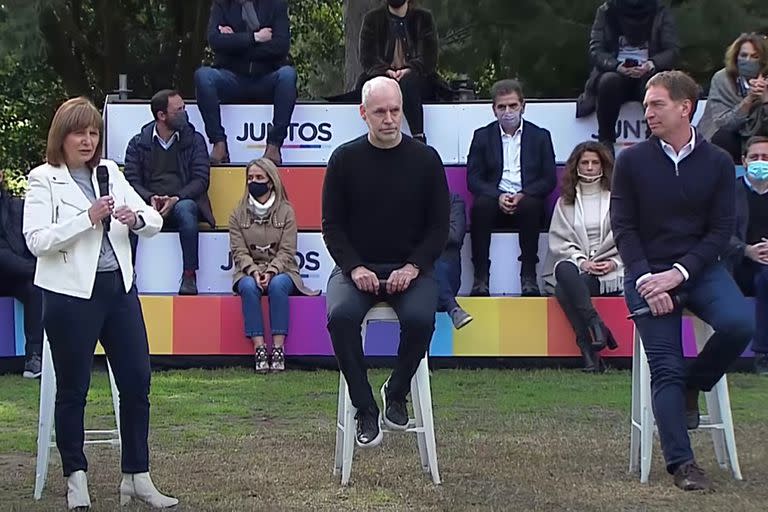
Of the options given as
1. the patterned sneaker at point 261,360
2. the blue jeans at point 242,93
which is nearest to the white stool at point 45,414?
the patterned sneaker at point 261,360

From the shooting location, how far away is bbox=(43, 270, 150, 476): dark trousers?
4.40 metres

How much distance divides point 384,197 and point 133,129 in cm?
459

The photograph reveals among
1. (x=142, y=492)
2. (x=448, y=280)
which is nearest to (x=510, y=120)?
(x=448, y=280)

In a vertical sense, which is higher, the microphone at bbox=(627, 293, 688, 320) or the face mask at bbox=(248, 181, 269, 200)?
the face mask at bbox=(248, 181, 269, 200)

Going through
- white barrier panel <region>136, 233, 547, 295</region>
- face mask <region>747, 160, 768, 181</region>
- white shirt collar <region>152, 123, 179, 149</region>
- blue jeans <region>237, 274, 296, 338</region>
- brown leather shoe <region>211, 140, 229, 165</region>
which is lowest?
blue jeans <region>237, 274, 296, 338</region>

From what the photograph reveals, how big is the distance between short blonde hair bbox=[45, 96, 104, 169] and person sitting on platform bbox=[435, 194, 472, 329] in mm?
3543

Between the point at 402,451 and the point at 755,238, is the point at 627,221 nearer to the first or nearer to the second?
the point at 402,451

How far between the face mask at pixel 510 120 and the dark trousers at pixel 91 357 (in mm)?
4534

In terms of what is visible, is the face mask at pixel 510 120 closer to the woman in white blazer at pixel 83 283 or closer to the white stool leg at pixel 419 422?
the white stool leg at pixel 419 422

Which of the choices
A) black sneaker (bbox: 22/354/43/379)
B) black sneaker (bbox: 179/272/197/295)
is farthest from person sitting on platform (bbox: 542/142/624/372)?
black sneaker (bbox: 22/354/43/379)

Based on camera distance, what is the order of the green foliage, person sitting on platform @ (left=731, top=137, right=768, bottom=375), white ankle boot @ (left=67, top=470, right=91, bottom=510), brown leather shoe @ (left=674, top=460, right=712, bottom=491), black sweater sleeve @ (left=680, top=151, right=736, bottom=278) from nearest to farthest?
white ankle boot @ (left=67, top=470, right=91, bottom=510)
brown leather shoe @ (left=674, top=460, right=712, bottom=491)
black sweater sleeve @ (left=680, top=151, right=736, bottom=278)
person sitting on platform @ (left=731, top=137, right=768, bottom=375)
the green foliage

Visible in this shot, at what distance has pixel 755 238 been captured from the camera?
7.82 m

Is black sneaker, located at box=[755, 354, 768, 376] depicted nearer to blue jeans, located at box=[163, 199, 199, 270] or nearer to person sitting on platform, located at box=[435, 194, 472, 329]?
person sitting on platform, located at box=[435, 194, 472, 329]

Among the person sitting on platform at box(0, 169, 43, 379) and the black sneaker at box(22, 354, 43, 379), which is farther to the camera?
the person sitting on platform at box(0, 169, 43, 379)
